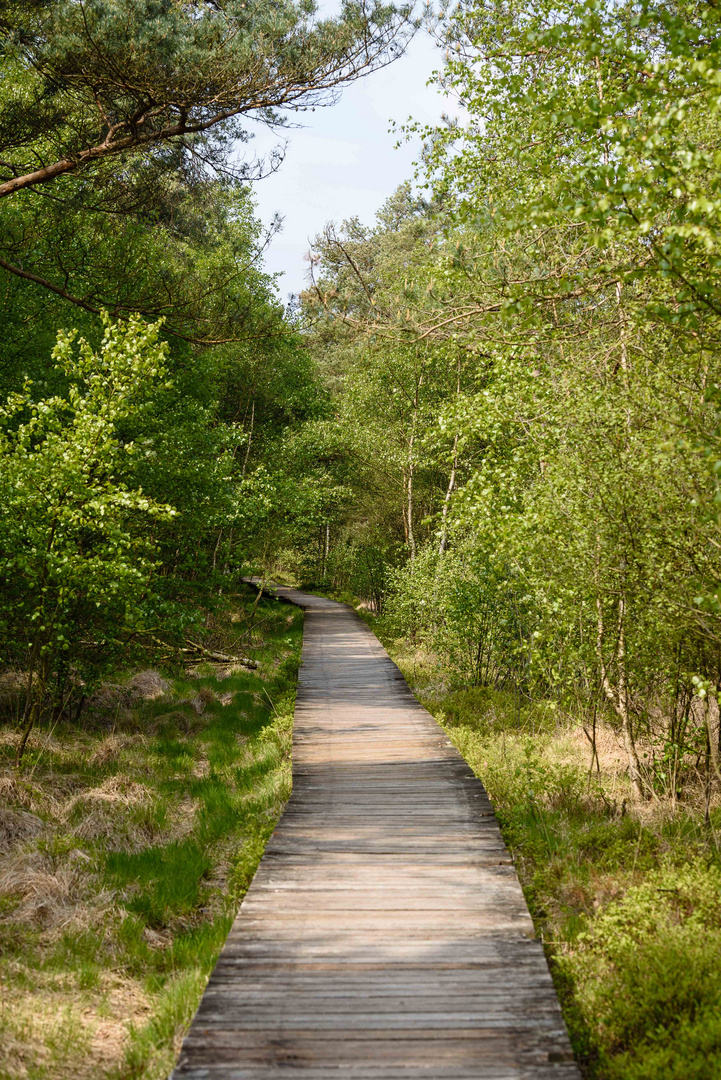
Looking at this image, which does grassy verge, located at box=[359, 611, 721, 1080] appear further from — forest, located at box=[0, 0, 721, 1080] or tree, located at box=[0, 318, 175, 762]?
tree, located at box=[0, 318, 175, 762]

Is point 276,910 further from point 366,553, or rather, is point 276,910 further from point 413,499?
point 366,553

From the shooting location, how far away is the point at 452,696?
12102mm

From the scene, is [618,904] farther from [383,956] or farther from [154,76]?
[154,76]

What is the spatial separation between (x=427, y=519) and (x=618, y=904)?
640cm

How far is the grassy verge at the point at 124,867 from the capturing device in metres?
4.05

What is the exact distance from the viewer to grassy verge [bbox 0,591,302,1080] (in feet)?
13.3

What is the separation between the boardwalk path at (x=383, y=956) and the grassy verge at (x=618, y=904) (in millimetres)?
379

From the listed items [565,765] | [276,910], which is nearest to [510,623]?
[565,765]

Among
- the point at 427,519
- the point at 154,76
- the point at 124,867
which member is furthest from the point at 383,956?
the point at 154,76

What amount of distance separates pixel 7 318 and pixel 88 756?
8.55 metres

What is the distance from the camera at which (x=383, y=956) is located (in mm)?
3912

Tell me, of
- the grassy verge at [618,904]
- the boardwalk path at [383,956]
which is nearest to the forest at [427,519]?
the grassy verge at [618,904]

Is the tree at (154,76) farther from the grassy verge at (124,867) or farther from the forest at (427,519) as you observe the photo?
the grassy verge at (124,867)

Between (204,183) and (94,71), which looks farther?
(204,183)
